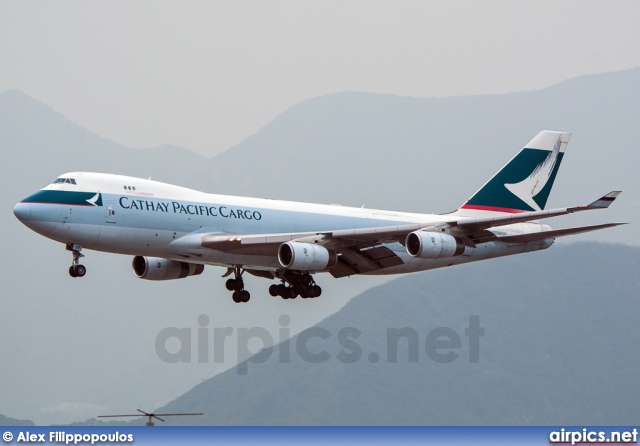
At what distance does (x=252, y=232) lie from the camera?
5766 centimetres

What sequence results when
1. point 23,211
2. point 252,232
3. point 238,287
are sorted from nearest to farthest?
point 23,211, point 252,232, point 238,287

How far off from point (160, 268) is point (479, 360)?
90707 mm

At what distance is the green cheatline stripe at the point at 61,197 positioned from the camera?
5250cm

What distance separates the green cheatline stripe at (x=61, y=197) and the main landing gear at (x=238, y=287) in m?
12.8

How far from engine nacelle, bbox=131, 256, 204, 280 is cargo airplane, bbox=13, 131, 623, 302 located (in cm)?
6

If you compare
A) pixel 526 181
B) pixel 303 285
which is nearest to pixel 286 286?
pixel 303 285

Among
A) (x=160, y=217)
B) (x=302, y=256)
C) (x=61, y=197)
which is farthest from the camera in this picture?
(x=302, y=256)

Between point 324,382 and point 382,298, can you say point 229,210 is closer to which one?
point 324,382

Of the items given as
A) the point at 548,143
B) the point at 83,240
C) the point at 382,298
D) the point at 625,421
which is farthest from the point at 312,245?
the point at 382,298

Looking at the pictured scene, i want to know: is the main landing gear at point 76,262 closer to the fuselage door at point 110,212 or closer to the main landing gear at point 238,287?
the fuselage door at point 110,212

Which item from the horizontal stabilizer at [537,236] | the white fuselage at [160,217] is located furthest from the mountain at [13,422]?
the horizontal stabilizer at [537,236]

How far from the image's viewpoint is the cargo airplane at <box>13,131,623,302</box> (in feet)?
173

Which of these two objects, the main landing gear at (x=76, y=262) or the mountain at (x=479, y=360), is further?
the mountain at (x=479, y=360)

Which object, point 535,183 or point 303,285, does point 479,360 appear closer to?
point 535,183
